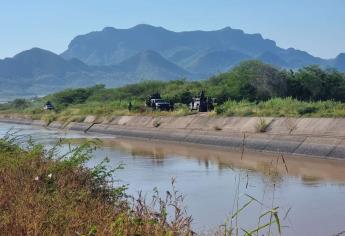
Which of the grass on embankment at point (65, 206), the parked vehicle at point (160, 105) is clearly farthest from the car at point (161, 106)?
the grass on embankment at point (65, 206)

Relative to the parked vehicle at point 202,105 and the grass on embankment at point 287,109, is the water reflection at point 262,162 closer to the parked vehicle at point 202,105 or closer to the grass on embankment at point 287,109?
the grass on embankment at point 287,109

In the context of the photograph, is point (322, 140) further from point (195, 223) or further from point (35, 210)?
point (35, 210)

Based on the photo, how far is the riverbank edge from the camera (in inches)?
1065

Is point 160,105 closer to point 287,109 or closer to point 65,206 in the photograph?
point 287,109

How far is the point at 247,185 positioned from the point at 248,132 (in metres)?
26.9

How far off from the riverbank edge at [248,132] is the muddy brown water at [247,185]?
1.21 metres

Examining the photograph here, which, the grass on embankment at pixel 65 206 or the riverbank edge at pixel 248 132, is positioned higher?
the grass on embankment at pixel 65 206

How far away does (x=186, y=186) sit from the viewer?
17516mm

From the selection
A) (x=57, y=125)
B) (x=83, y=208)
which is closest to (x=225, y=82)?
(x=57, y=125)

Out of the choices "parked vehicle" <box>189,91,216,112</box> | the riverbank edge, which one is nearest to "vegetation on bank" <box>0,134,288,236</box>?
the riverbank edge

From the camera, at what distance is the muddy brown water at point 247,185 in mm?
11812

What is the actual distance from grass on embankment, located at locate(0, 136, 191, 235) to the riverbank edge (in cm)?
1549

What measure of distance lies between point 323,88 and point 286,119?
3359 centimetres

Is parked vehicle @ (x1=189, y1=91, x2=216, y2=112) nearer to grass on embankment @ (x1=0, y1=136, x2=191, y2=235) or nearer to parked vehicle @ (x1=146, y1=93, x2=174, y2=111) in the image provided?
parked vehicle @ (x1=146, y1=93, x2=174, y2=111)
